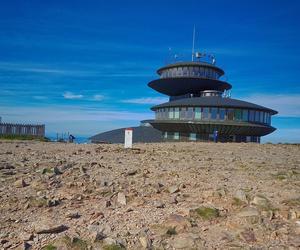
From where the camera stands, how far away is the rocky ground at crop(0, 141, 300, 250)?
673 cm

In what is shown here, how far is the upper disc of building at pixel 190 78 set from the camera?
57094mm

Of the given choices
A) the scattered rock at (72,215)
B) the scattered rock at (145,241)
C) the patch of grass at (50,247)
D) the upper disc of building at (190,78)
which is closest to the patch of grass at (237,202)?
the scattered rock at (145,241)

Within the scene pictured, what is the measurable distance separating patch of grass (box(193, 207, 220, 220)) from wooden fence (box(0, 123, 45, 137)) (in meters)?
36.9

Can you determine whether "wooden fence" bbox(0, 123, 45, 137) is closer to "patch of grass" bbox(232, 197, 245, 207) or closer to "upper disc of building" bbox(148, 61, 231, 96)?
"upper disc of building" bbox(148, 61, 231, 96)

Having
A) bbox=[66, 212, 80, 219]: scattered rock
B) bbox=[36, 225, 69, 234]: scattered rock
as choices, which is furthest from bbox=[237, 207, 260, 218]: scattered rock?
bbox=[36, 225, 69, 234]: scattered rock

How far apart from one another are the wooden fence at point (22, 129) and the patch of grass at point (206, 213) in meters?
36.9

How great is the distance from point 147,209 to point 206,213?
1.30 m

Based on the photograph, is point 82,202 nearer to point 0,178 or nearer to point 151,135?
point 0,178

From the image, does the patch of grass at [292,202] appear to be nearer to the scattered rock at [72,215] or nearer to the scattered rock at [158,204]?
the scattered rock at [158,204]

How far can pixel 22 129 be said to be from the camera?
4269 centimetres

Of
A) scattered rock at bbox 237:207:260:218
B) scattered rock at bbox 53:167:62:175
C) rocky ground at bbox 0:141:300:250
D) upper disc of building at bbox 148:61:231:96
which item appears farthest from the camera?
upper disc of building at bbox 148:61:231:96

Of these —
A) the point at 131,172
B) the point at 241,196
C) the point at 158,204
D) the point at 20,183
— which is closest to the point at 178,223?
the point at 158,204

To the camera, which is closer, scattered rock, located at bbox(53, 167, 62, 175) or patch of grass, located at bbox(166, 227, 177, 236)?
patch of grass, located at bbox(166, 227, 177, 236)

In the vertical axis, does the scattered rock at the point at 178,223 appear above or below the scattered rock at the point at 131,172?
below
